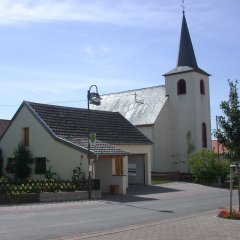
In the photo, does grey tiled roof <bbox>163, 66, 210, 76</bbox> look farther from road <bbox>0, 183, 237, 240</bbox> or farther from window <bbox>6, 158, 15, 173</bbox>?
road <bbox>0, 183, 237, 240</bbox>

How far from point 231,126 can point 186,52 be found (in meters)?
35.6

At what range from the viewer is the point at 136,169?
122ft

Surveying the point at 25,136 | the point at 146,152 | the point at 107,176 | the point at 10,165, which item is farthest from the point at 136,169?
the point at 10,165

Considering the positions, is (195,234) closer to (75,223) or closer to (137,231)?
(137,231)

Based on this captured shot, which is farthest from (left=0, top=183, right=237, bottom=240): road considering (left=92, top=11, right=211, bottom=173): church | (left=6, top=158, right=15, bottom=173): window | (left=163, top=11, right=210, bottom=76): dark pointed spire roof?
(left=163, top=11, right=210, bottom=76): dark pointed spire roof

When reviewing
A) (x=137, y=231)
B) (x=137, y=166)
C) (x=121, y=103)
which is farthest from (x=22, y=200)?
(x=121, y=103)

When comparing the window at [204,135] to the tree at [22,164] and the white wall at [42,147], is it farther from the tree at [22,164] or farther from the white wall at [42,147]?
the tree at [22,164]

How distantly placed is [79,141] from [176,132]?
22.2m

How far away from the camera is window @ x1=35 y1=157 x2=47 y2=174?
3238cm

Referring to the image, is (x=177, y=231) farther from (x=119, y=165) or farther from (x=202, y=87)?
(x=202, y=87)

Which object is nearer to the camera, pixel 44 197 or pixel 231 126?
pixel 231 126

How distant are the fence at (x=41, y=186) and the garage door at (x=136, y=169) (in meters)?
10.4

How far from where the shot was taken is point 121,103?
55438 millimetres

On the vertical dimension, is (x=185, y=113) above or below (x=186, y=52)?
below
